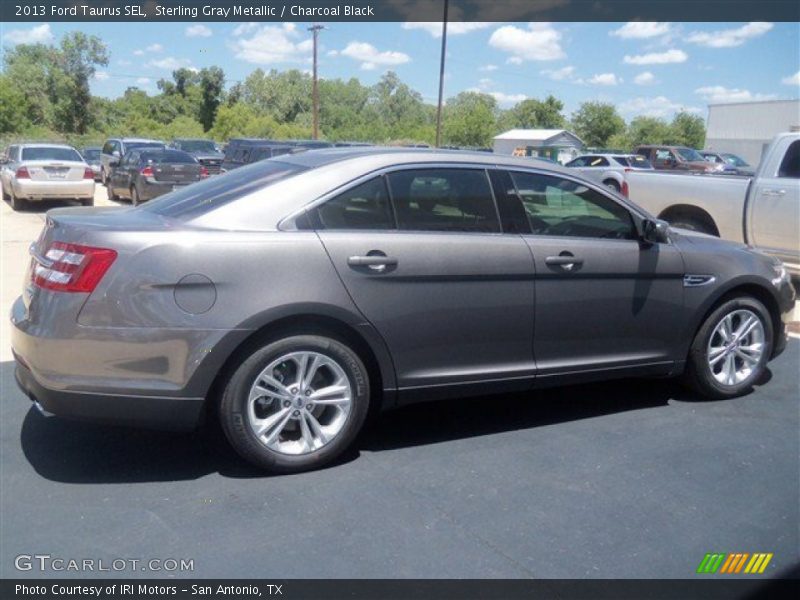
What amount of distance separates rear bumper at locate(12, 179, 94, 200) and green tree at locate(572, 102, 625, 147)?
5909 cm

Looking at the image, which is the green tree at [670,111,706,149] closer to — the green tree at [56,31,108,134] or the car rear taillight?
the green tree at [56,31,108,134]

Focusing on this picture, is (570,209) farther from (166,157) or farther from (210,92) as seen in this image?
(210,92)

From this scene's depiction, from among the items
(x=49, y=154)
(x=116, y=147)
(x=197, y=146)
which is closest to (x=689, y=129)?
(x=197, y=146)

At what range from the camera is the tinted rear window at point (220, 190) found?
13.1 ft

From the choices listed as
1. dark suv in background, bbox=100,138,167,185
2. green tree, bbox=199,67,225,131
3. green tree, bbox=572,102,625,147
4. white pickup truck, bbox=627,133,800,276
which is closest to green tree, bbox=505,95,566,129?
green tree, bbox=572,102,625,147

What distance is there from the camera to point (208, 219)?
384cm

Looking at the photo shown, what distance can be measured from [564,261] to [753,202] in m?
5.41

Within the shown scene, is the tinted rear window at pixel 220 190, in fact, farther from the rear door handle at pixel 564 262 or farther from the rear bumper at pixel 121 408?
the rear door handle at pixel 564 262

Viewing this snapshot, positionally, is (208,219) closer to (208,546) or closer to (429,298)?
(429,298)

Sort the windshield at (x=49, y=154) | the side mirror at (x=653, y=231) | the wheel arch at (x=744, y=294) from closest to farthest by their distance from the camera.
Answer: the side mirror at (x=653, y=231), the wheel arch at (x=744, y=294), the windshield at (x=49, y=154)

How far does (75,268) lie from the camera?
3609mm

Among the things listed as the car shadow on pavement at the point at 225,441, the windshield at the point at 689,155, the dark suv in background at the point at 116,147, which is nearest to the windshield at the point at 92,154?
the dark suv in background at the point at 116,147

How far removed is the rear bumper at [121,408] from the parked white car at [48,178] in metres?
15.6
